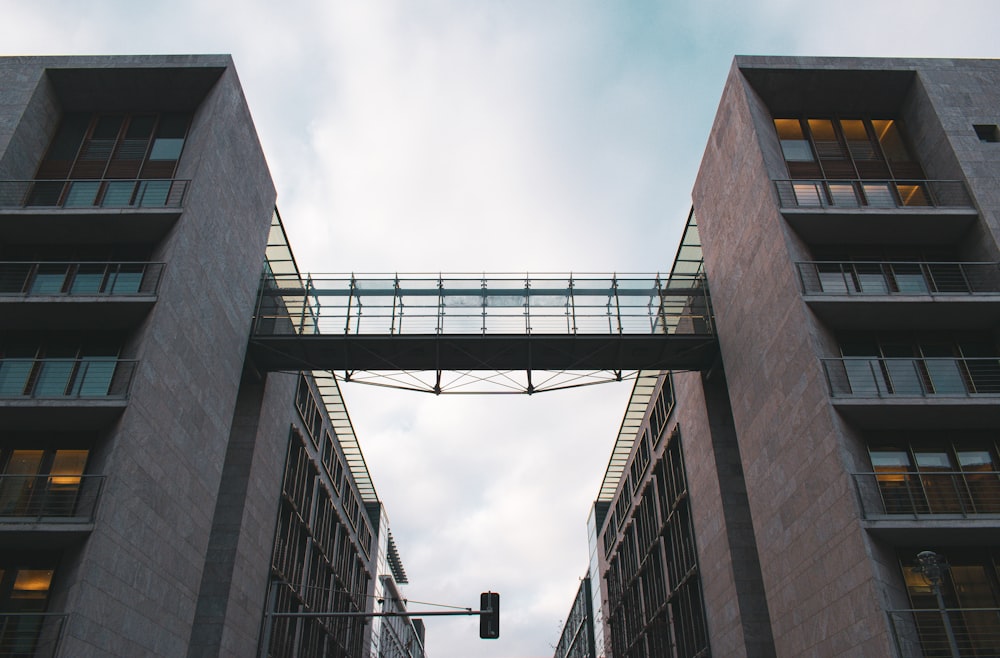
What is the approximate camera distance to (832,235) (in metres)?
25.9

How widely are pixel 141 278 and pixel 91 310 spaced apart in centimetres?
232

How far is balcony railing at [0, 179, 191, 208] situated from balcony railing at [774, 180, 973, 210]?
2160 cm

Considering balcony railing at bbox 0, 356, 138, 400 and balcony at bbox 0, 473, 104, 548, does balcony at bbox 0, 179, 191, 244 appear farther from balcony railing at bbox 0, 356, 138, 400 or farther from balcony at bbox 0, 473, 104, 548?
balcony at bbox 0, 473, 104, 548

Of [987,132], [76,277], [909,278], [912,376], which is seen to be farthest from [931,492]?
[76,277]

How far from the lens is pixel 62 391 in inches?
914

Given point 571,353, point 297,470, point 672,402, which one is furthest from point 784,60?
point 297,470

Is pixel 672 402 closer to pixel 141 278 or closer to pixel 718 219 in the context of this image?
pixel 718 219

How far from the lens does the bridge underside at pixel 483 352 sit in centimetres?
3089

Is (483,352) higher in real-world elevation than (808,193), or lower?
lower

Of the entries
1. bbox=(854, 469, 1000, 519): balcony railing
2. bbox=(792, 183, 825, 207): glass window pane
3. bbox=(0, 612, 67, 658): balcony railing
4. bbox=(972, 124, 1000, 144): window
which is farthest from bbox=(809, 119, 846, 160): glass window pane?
bbox=(0, 612, 67, 658): balcony railing

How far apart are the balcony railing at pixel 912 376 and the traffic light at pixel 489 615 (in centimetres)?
1179

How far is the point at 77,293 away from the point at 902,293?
26.8 m

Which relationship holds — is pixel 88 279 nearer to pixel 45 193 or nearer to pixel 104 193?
pixel 104 193

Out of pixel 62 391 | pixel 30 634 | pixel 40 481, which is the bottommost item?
pixel 30 634
